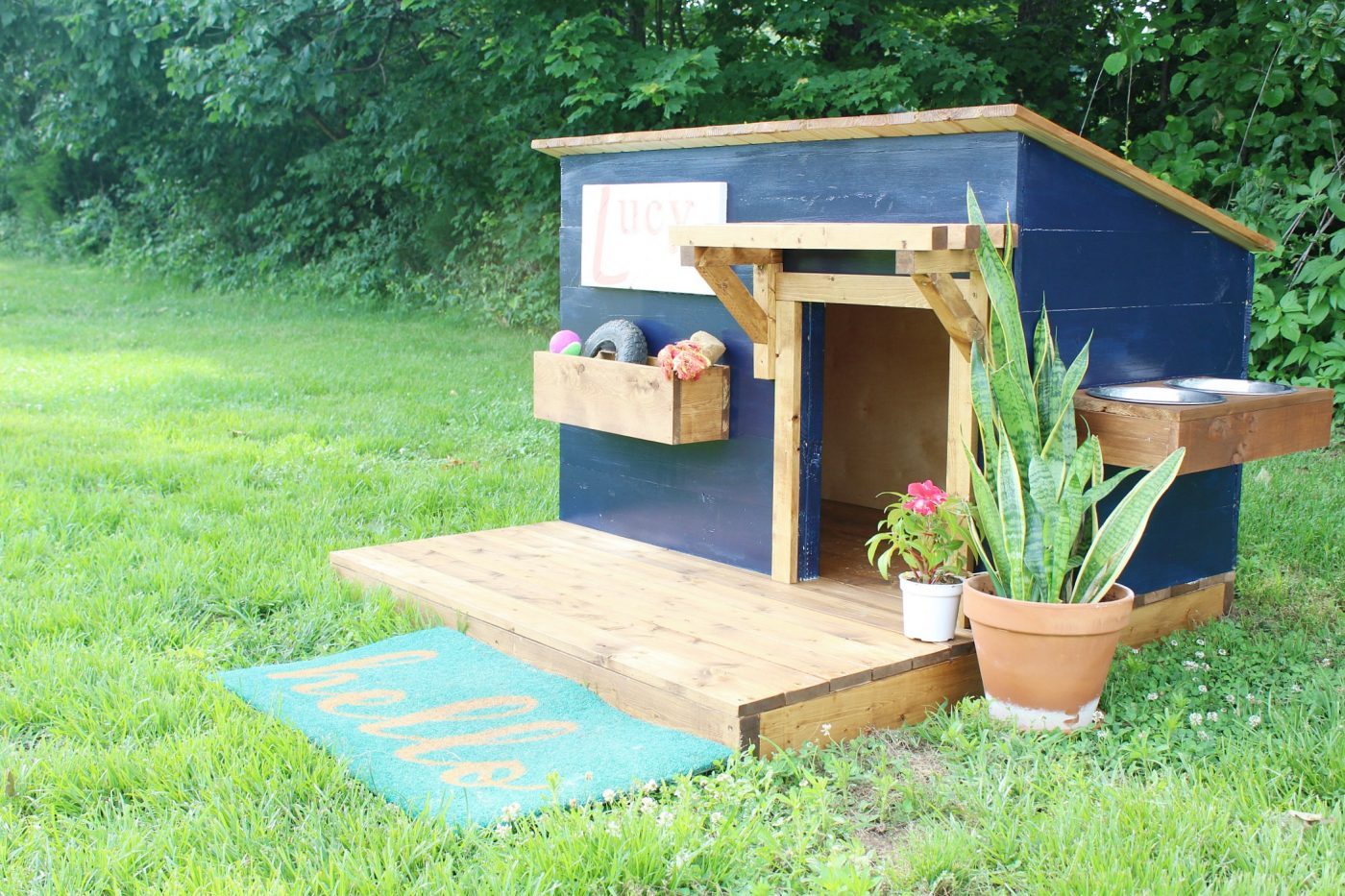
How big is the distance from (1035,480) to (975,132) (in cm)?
103

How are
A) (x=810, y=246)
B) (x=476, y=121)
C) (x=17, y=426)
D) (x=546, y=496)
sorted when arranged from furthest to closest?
(x=476, y=121), (x=17, y=426), (x=546, y=496), (x=810, y=246)

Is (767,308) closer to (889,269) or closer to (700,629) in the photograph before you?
(889,269)

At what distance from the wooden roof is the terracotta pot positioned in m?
1.29

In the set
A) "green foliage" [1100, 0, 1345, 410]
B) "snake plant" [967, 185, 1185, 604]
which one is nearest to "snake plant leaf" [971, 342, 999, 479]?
"snake plant" [967, 185, 1185, 604]

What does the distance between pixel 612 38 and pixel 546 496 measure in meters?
5.83

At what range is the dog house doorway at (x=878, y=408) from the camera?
5.86 meters

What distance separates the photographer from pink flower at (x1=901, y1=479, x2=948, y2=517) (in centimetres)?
381

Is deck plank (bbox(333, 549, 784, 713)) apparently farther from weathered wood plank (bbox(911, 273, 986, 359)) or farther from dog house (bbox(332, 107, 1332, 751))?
weathered wood plank (bbox(911, 273, 986, 359))

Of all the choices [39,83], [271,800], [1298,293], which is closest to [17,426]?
[271,800]

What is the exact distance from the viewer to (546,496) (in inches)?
243

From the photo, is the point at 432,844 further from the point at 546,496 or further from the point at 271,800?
the point at 546,496

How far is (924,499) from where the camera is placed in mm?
3828

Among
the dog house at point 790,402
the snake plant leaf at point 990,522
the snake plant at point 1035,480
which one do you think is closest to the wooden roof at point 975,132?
the dog house at point 790,402

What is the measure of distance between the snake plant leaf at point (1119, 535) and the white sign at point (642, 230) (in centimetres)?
172
